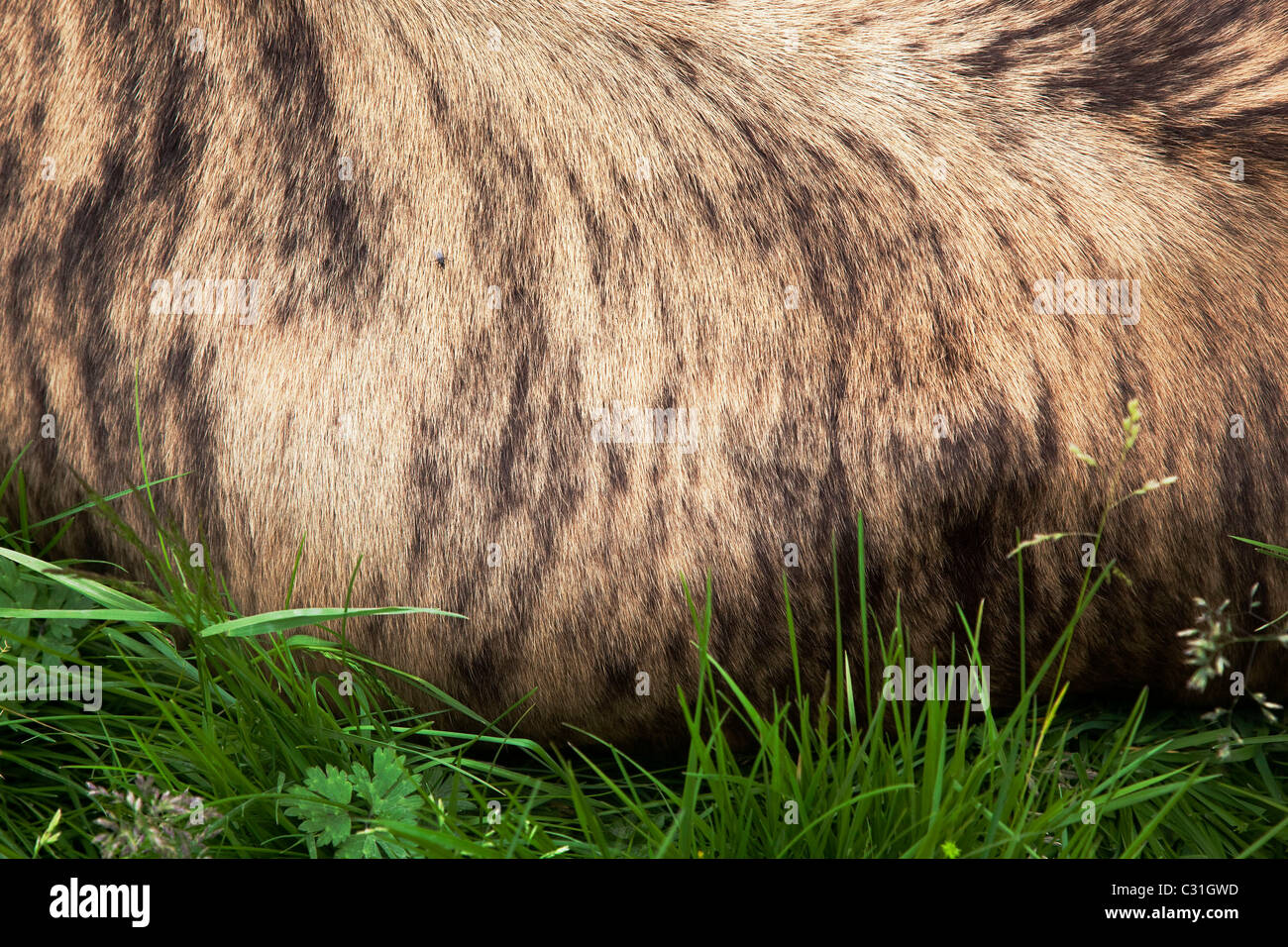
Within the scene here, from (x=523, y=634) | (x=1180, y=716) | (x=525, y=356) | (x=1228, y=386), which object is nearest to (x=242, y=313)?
(x=525, y=356)

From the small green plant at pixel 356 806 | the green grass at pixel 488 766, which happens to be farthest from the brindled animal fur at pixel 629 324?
the small green plant at pixel 356 806

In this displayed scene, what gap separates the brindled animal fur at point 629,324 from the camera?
6.20ft

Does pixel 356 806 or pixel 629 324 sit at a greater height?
pixel 629 324

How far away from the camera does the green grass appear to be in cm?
180

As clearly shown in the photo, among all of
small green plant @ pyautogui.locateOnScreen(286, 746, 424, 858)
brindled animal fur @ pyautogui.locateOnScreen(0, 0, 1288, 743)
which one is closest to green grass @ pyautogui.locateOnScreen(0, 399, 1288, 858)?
small green plant @ pyautogui.locateOnScreen(286, 746, 424, 858)

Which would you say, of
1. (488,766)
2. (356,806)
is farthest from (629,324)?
(356,806)

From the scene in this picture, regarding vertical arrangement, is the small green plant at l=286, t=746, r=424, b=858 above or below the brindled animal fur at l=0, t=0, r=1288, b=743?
below

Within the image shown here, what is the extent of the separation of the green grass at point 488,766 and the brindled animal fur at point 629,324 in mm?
108

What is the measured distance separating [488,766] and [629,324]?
34.0 inches

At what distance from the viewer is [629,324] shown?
189cm

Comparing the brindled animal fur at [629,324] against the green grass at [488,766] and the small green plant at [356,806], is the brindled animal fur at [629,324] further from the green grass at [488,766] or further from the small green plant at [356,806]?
the small green plant at [356,806]

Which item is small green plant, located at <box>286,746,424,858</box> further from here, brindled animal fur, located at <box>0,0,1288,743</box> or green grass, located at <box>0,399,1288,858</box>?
brindled animal fur, located at <box>0,0,1288,743</box>

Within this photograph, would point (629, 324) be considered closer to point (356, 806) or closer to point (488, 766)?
point (488, 766)

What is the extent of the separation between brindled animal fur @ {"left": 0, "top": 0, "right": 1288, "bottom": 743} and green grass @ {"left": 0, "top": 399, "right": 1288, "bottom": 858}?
4.2 inches
